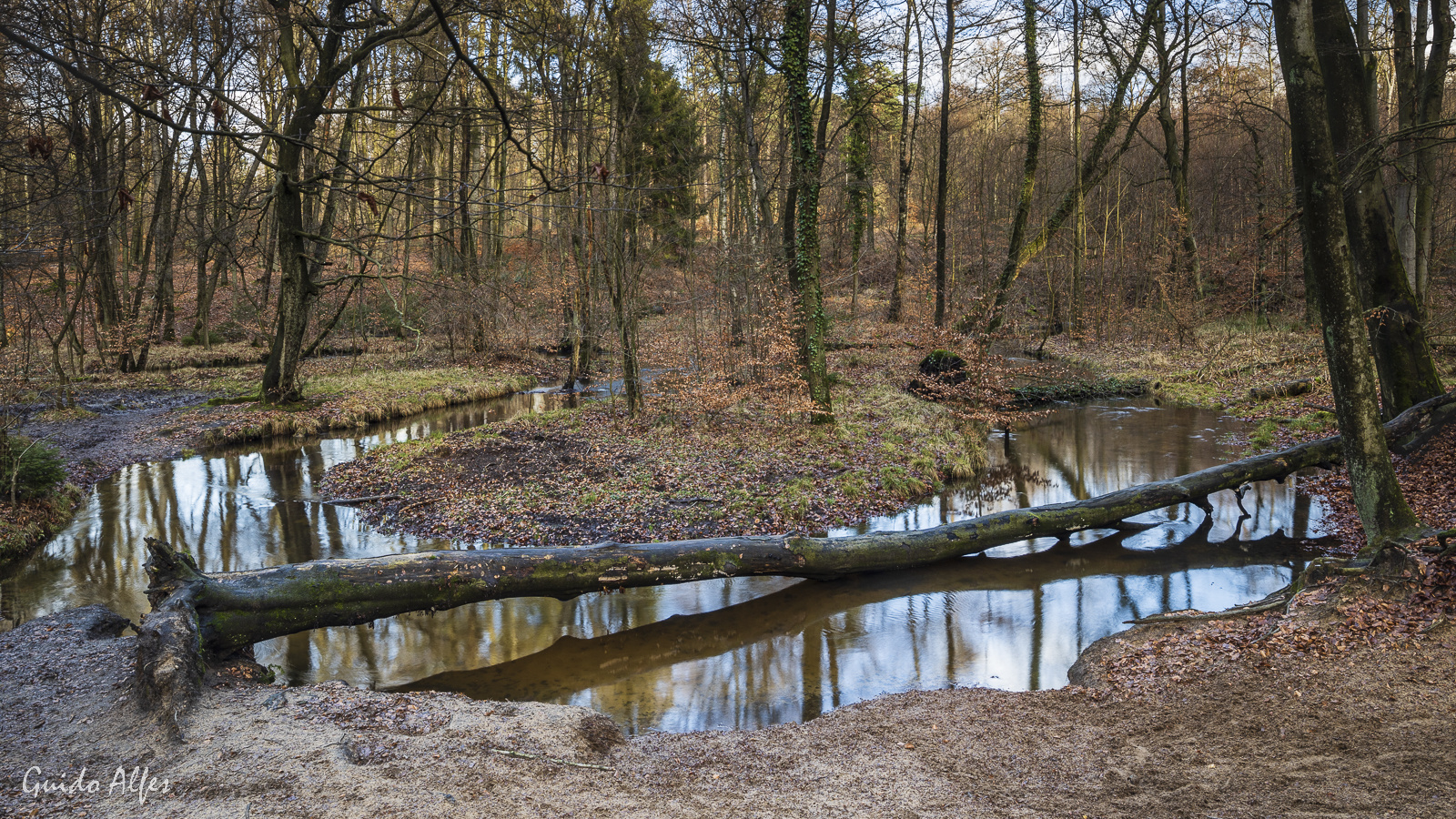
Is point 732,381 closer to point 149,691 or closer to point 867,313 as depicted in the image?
point 149,691

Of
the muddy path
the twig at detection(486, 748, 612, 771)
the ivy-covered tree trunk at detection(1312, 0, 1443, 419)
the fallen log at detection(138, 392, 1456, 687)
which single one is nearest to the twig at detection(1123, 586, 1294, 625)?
the fallen log at detection(138, 392, 1456, 687)

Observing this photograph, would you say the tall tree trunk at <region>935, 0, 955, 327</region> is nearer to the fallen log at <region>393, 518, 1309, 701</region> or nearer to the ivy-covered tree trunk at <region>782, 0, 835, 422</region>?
the ivy-covered tree trunk at <region>782, 0, 835, 422</region>

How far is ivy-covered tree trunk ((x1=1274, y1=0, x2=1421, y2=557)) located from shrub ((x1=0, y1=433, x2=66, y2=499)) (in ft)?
47.0

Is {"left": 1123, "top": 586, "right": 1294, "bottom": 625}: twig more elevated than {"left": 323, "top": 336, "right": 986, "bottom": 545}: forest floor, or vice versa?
{"left": 323, "top": 336, "right": 986, "bottom": 545}: forest floor

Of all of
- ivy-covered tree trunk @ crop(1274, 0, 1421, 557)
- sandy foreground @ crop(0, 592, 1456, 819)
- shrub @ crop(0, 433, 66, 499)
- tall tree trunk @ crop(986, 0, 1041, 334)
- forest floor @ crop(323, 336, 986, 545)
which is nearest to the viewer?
sandy foreground @ crop(0, 592, 1456, 819)

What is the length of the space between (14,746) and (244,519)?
7221 mm

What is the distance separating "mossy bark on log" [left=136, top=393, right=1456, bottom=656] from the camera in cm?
624

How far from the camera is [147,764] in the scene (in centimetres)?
439

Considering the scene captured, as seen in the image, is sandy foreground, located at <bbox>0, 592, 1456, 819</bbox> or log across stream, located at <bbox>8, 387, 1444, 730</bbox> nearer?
sandy foreground, located at <bbox>0, 592, 1456, 819</bbox>

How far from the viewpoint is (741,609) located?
8.20 metres

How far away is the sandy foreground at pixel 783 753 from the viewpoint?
4004 mm

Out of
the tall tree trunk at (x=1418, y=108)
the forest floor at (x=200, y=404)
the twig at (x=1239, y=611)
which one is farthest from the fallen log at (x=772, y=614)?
the forest floor at (x=200, y=404)

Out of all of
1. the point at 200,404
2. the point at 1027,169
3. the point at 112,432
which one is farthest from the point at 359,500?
the point at 1027,169

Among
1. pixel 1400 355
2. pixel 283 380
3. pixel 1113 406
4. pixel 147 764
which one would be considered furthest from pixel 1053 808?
pixel 283 380
